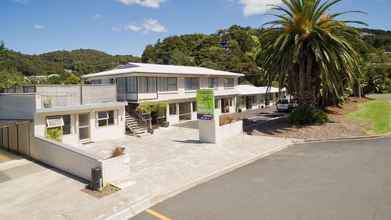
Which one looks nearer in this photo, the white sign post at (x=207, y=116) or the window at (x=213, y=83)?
the white sign post at (x=207, y=116)

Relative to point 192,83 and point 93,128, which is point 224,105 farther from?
point 93,128

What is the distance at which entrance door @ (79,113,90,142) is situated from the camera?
18553mm

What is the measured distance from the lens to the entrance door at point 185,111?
2909 cm

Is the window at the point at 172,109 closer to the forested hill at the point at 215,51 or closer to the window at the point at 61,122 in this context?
the window at the point at 61,122

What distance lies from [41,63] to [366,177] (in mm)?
83180

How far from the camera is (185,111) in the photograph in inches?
1161

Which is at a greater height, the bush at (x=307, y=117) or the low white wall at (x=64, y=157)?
the bush at (x=307, y=117)

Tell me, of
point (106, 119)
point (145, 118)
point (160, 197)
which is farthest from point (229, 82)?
point (160, 197)

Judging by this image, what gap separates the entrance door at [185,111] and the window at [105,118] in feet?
32.0

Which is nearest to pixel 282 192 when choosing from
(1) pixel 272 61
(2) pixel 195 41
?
(1) pixel 272 61

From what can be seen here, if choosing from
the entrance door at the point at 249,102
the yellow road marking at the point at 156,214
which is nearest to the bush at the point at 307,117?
the yellow road marking at the point at 156,214

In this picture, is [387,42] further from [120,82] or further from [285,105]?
[120,82]

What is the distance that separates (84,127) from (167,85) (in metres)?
10.1

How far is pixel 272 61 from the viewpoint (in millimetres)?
22531
